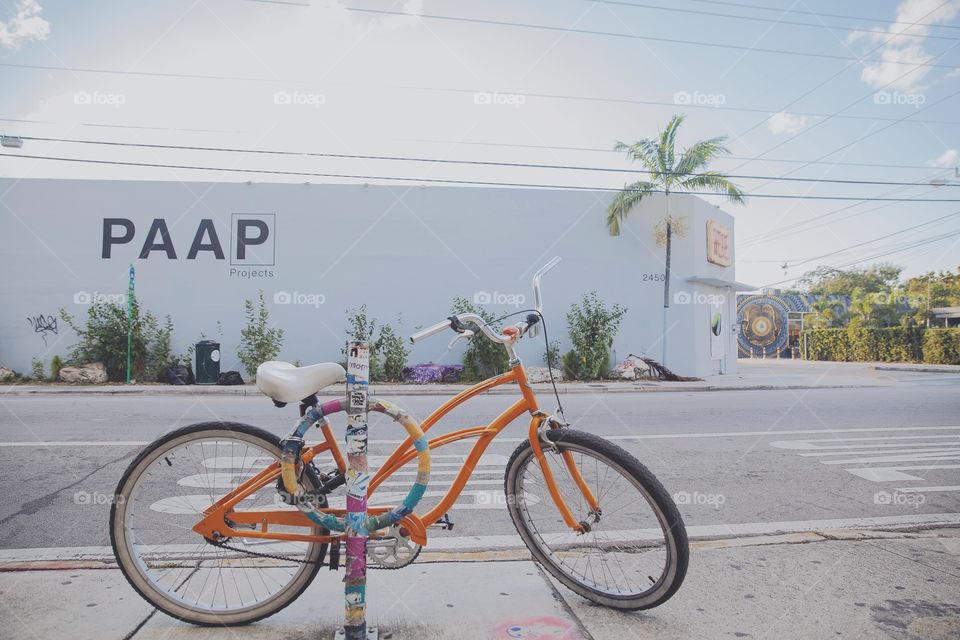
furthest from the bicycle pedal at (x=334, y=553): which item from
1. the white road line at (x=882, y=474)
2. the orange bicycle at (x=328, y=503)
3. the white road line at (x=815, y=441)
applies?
the white road line at (x=815, y=441)

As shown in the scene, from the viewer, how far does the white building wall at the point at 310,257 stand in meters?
15.3

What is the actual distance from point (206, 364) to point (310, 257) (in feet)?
13.2

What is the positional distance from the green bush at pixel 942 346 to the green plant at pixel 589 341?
85.4 feet

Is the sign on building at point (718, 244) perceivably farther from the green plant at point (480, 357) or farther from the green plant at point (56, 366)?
Result: the green plant at point (56, 366)

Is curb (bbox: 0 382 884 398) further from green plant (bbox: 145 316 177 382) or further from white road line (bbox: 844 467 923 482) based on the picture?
white road line (bbox: 844 467 923 482)

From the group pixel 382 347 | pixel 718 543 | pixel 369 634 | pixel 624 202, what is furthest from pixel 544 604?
pixel 624 202

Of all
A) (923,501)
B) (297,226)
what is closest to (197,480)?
(923,501)

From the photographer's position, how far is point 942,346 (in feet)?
102

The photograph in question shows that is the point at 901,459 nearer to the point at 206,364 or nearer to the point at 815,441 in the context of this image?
the point at 815,441

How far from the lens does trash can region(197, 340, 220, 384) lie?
46.1ft

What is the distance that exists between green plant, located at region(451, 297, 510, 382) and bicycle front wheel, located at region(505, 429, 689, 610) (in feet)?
39.6

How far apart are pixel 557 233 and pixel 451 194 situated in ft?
11.2

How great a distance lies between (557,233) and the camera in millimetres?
16938

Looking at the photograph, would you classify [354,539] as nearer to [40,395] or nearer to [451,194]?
[40,395]
